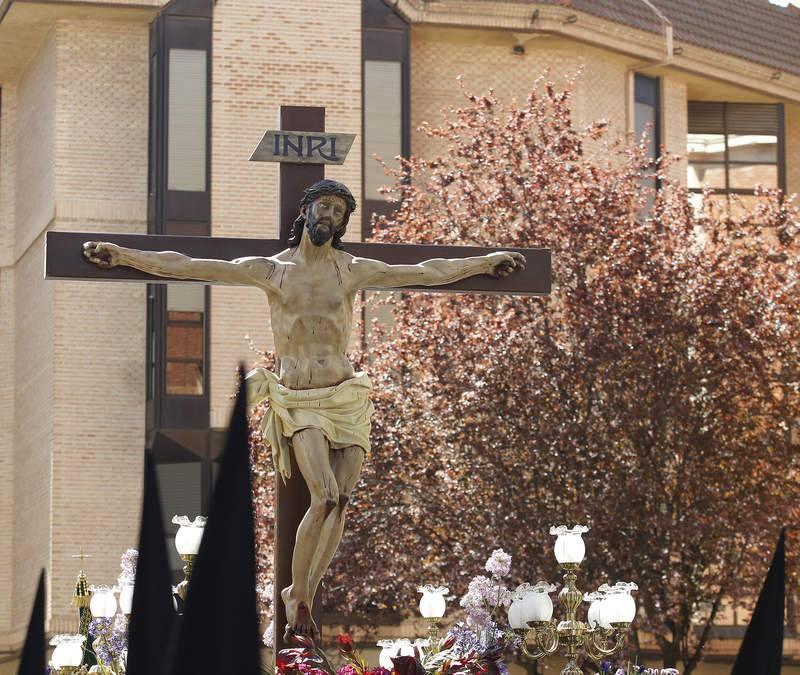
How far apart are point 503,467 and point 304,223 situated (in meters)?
13.9

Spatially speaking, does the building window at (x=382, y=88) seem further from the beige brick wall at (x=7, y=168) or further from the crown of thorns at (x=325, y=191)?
the crown of thorns at (x=325, y=191)

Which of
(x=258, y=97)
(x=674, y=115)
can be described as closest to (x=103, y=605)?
(x=258, y=97)

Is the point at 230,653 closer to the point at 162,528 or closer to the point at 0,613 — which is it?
the point at 162,528

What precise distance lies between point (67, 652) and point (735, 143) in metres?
28.7

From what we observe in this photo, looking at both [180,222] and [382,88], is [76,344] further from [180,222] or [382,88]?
[382,88]

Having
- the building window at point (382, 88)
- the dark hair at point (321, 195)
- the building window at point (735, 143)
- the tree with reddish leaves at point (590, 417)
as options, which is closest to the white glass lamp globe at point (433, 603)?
the dark hair at point (321, 195)

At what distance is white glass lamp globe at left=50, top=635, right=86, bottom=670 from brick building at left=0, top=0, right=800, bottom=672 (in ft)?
63.4

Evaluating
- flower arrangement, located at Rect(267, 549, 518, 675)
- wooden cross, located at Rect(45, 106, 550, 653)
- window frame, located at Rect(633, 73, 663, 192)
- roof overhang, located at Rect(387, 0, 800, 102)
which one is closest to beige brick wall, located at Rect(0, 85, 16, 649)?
roof overhang, located at Rect(387, 0, 800, 102)

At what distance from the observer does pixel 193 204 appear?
31344 millimetres

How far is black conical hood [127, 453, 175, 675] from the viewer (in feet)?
9.07

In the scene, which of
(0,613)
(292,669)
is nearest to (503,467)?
(0,613)

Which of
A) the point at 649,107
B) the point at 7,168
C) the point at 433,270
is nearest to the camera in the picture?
the point at 433,270

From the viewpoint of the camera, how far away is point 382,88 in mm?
32562

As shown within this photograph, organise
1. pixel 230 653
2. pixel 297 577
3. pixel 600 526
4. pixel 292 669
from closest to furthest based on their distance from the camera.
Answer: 1. pixel 230 653
2. pixel 292 669
3. pixel 297 577
4. pixel 600 526
